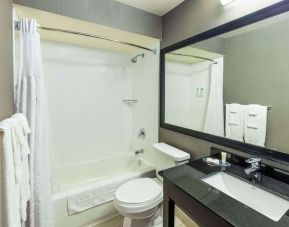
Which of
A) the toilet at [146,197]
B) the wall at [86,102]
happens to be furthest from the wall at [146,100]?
the toilet at [146,197]

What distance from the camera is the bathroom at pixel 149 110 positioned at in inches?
43.2

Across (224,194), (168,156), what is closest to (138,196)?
(168,156)

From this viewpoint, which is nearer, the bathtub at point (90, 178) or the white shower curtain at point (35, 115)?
the white shower curtain at point (35, 115)

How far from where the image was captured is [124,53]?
9.11ft

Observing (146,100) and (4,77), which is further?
(146,100)

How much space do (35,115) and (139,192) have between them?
1.10 metres

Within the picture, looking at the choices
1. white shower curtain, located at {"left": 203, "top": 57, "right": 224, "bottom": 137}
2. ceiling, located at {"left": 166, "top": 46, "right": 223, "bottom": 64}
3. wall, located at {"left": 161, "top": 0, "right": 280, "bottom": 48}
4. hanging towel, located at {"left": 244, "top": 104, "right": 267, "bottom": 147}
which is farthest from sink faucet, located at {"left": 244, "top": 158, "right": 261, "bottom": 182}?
wall, located at {"left": 161, "top": 0, "right": 280, "bottom": 48}

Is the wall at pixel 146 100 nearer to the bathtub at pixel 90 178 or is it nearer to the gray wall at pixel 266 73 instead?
the bathtub at pixel 90 178


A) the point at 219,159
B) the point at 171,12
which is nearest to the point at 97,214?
the point at 219,159

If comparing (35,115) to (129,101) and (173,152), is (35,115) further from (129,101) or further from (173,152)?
(129,101)

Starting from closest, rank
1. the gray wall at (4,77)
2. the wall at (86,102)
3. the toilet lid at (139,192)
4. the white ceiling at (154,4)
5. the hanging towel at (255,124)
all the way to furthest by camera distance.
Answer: the gray wall at (4,77)
the hanging towel at (255,124)
the toilet lid at (139,192)
the white ceiling at (154,4)
the wall at (86,102)

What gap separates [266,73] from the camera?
4.03 ft

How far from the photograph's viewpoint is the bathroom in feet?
3.60

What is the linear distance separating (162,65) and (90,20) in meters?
0.93
